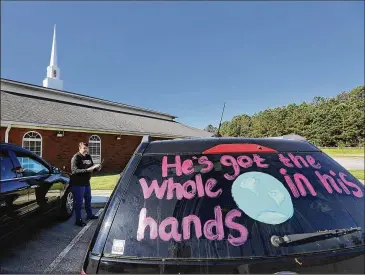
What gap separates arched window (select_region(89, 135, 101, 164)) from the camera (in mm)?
16719

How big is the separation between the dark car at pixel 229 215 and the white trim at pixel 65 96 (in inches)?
760

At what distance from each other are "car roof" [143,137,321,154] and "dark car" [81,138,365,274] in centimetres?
1

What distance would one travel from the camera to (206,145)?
5.82 feet

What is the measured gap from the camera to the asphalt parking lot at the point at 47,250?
3676mm

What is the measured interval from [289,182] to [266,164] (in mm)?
172

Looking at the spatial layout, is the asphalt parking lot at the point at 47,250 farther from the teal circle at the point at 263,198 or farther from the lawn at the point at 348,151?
the lawn at the point at 348,151

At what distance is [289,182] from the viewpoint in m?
1.54

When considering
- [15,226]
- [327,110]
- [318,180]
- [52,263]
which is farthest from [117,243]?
[327,110]

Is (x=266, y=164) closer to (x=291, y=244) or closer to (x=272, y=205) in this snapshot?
(x=272, y=205)

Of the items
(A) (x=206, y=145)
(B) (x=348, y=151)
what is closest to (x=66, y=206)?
(A) (x=206, y=145)

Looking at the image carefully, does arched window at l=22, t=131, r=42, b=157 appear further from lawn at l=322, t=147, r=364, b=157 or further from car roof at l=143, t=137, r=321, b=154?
lawn at l=322, t=147, r=364, b=157

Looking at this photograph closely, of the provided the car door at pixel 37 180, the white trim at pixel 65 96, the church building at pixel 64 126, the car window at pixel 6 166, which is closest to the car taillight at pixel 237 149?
the car window at pixel 6 166

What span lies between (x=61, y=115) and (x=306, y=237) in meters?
17.0

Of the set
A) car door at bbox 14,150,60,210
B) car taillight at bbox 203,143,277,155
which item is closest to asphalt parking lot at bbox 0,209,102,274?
car door at bbox 14,150,60,210
